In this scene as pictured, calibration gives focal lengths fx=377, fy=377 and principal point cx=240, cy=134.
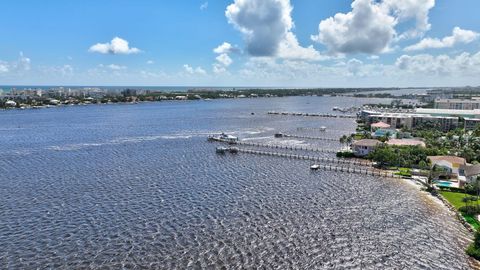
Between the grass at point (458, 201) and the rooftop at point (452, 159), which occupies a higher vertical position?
the rooftop at point (452, 159)

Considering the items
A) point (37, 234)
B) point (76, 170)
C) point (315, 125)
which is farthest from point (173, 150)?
point (315, 125)

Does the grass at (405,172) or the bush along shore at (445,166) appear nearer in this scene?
the bush along shore at (445,166)

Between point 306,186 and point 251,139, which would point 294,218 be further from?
point 251,139

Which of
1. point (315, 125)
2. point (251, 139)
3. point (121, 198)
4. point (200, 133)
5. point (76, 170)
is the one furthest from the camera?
point (315, 125)

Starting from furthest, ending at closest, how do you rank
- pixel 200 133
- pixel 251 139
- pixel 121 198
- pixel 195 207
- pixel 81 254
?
1. pixel 200 133
2. pixel 251 139
3. pixel 121 198
4. pixel 195 207
5. pixel 81 254

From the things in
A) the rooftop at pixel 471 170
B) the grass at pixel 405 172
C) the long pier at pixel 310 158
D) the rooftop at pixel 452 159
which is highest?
the rooftop at pixel 452 159

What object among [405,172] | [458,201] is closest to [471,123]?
[405,172]

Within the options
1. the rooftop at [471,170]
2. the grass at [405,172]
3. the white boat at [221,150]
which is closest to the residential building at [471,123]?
the grass at [405,172]

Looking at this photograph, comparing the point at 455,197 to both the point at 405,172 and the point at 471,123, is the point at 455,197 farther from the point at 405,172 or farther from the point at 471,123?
the point at 471,123

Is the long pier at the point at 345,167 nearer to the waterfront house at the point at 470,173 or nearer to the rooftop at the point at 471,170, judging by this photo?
the waterfront house at the point at 470,173

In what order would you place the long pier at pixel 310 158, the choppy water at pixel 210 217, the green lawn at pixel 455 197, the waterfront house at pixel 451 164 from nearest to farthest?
the choppy water at pixel 210 217 < the green lawn at pixel 455 197 < the waterfront house at pixel 451 164 < the long pier at pixel 310 158
